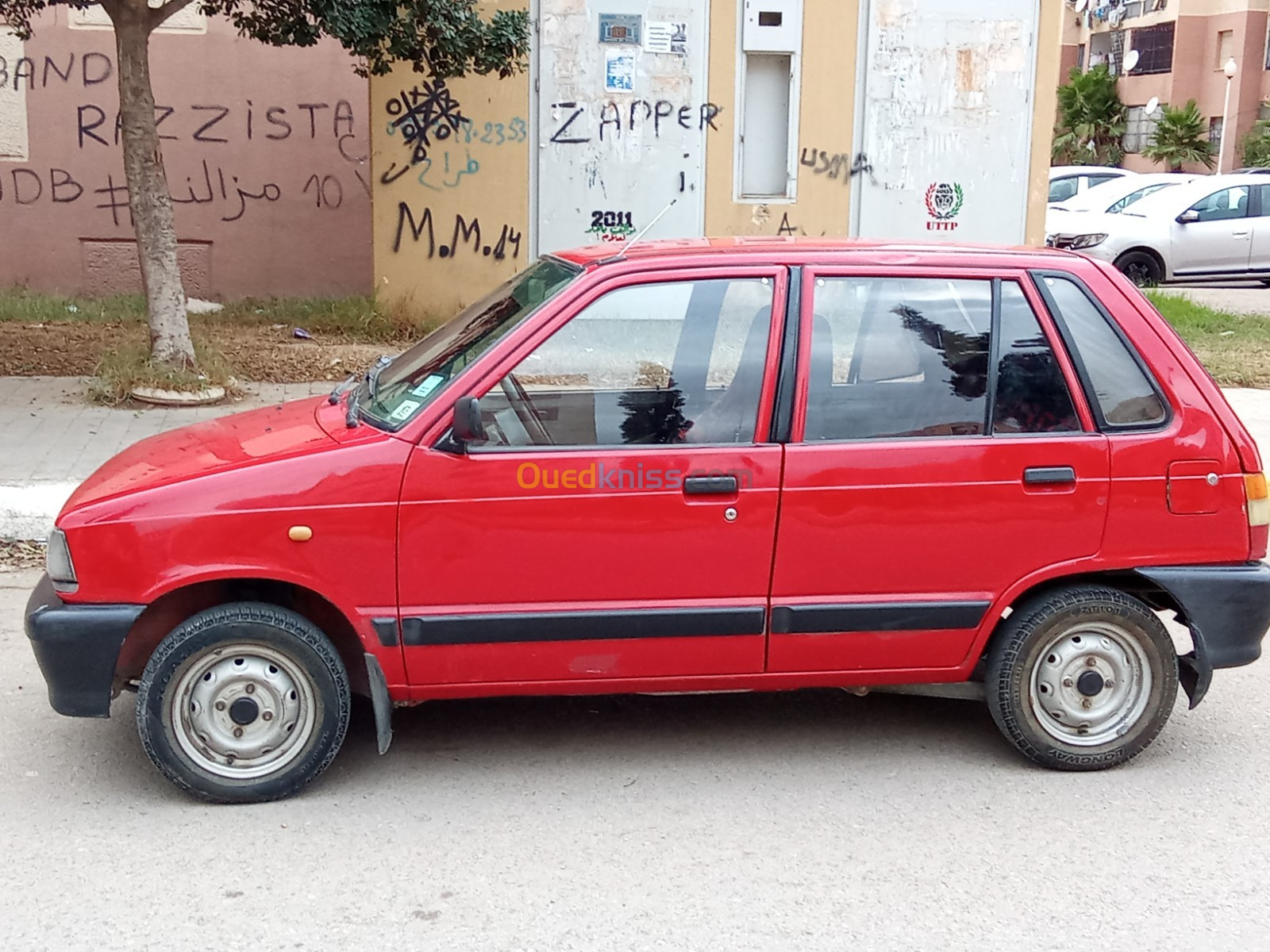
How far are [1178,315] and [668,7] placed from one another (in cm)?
636

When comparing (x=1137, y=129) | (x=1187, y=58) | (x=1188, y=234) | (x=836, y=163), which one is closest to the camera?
(x=836, y=163)

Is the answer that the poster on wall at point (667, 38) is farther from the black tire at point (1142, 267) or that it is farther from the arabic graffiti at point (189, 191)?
the black tire at point (1142, 267)

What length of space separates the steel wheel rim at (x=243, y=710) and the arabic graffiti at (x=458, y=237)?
8.43m

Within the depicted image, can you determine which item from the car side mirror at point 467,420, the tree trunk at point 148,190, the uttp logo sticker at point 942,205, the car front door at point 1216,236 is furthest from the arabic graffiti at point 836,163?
the car side mirror at point 467,420

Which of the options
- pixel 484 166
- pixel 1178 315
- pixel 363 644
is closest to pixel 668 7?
pixel 484 166

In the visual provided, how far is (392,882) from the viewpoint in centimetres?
390

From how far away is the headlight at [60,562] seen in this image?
4207mm

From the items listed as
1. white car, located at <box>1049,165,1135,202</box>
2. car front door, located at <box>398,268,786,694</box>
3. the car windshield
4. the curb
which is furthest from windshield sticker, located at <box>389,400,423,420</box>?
white car, located at <box>1049,165,1135,202</box>

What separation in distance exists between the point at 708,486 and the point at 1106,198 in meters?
19.2

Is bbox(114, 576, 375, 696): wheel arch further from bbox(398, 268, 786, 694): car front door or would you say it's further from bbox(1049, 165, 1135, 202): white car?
bbox(1049, 165, 1135, 202): white car

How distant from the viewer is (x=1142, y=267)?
19016mm

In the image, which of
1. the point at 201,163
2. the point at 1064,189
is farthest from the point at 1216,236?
the point at 201,163

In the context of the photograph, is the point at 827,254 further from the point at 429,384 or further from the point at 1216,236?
the point at 1216,236

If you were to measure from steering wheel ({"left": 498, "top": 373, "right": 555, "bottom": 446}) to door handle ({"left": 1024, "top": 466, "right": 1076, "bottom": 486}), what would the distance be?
60.1 inches
